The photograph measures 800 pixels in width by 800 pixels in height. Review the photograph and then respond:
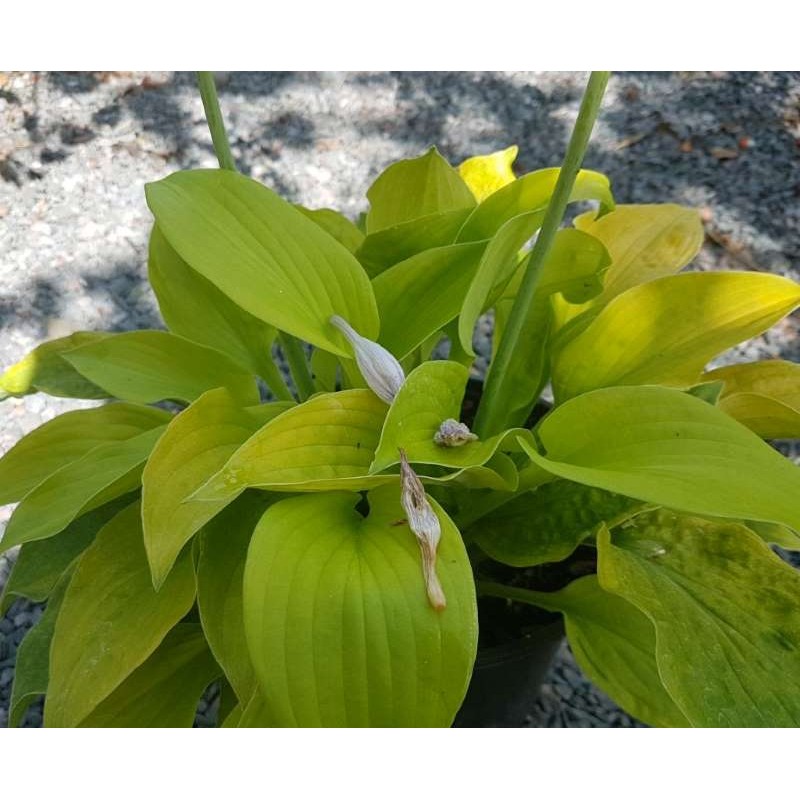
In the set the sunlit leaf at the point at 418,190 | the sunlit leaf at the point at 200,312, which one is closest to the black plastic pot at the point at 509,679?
the sunlit leaf at the point at 200,312

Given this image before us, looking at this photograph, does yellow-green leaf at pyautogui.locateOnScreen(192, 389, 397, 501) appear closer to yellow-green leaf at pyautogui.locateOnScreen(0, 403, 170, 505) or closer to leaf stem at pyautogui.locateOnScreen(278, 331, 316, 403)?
leaf stem at pyautogui.locateOnScreen(278, 331, 316, 403)

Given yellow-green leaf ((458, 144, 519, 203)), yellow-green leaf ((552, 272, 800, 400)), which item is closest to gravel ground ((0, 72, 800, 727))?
yellow-green leaf ((458, 144, 519, 203))

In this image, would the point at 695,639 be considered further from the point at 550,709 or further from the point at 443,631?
the point at 550,709

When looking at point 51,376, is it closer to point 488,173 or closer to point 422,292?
point 422,292

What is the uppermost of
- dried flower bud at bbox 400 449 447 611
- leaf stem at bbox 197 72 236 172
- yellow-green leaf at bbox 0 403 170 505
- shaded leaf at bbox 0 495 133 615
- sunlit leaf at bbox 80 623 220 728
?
leaf stem at bbox 197 72 236 172

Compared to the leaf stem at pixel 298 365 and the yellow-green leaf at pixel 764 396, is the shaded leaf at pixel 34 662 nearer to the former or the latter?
the leaf stem at pixel 298 365

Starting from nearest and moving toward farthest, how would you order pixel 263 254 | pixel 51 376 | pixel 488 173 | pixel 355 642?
pixel 355 642 < pixel 263 254 < pixel 51 376 < pixel 488 173

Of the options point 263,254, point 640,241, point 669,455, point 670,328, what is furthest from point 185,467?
point 640,241
